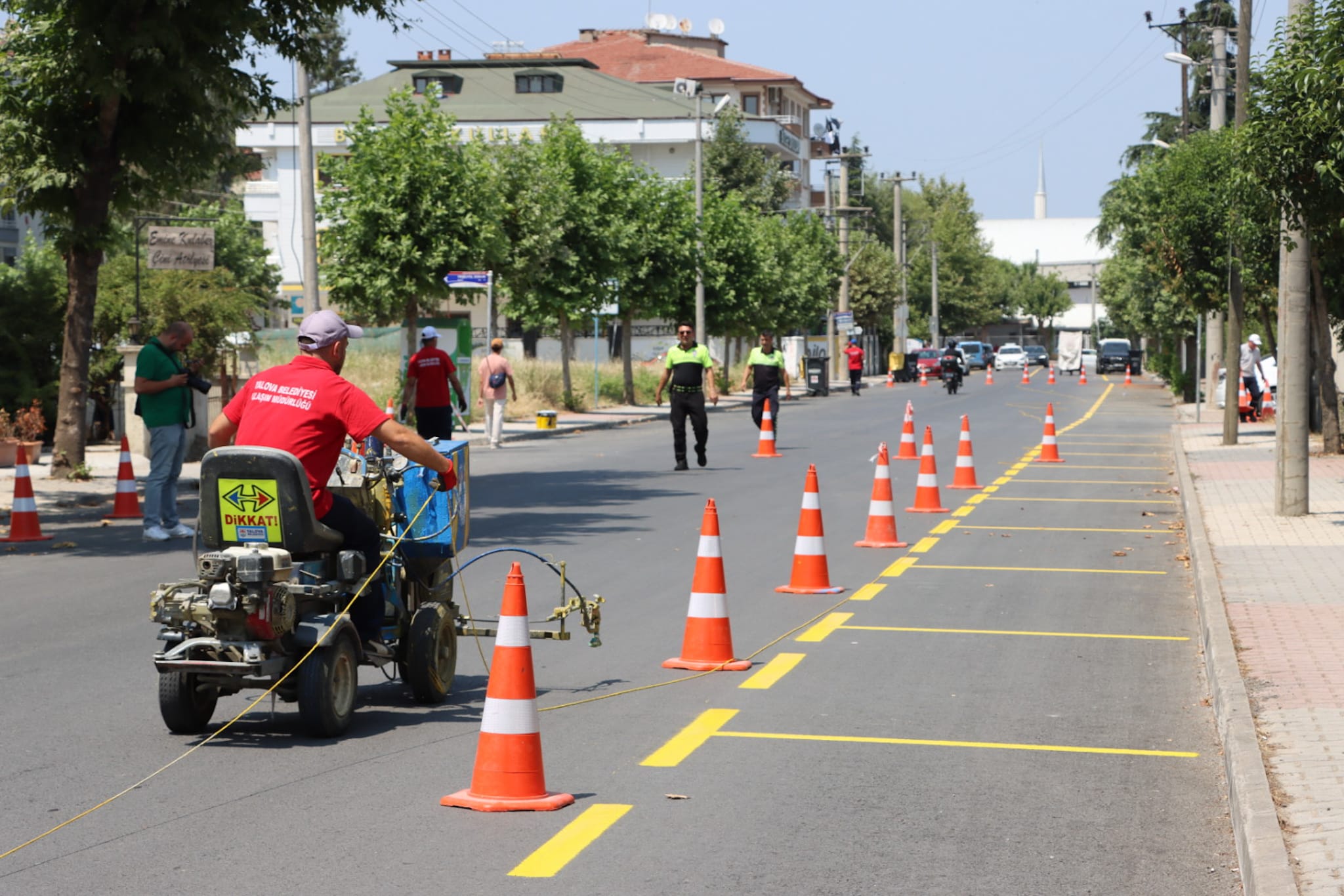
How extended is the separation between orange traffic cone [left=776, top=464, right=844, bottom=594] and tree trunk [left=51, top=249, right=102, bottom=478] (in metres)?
11.9

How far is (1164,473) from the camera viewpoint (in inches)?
954

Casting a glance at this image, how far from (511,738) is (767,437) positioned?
20.6 meters

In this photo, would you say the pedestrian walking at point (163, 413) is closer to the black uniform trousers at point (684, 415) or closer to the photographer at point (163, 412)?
the photographer at point (163, 412)

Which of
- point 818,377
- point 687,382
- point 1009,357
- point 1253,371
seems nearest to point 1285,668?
point 687,382

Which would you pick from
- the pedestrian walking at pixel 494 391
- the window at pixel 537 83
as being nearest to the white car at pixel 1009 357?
the window at pixel 537 83

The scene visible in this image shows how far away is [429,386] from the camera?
20172 millimetres

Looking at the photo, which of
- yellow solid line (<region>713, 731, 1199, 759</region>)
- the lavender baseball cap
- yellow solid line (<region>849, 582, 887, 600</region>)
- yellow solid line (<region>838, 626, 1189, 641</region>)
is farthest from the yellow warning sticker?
yellow solid line (<region>849, 582, 887, 600</region>)

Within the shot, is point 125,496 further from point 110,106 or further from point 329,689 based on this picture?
point 329,689

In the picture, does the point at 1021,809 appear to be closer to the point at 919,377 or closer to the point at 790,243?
the point at 790,243

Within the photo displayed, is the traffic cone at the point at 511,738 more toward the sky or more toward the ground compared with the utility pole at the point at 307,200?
more toward the ground

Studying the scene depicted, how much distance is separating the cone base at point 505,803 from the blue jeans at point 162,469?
986cm

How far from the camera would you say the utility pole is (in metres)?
27.1

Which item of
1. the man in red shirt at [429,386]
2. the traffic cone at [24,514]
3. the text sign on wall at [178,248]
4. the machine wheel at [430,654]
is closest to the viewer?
the machine wheel at [430,654]

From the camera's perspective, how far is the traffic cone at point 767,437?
1048 inches
